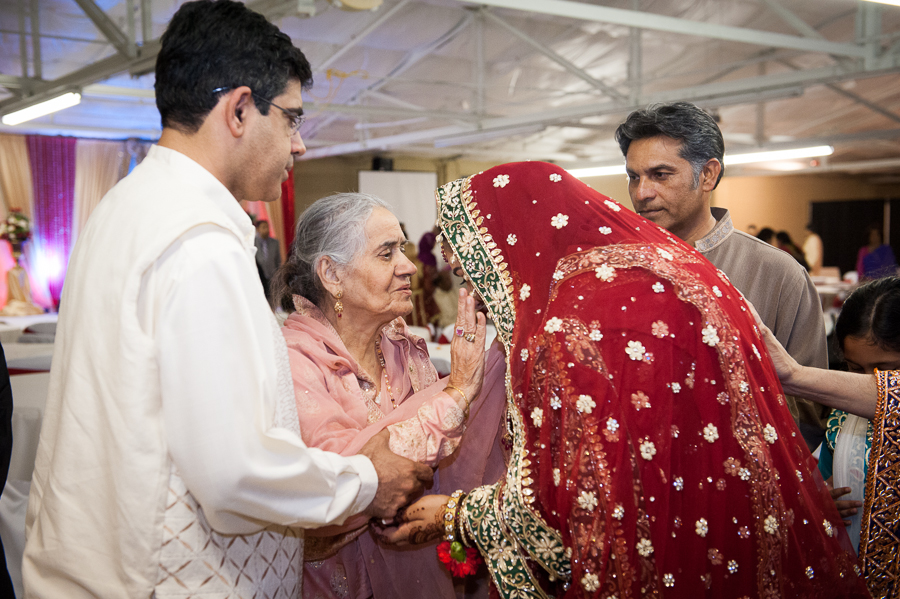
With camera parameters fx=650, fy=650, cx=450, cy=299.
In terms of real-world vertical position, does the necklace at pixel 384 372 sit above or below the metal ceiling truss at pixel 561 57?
below

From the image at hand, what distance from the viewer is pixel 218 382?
1036 millimetres

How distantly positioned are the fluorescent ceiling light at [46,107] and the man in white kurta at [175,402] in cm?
612

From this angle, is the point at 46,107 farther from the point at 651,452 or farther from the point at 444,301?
the point at 651,452

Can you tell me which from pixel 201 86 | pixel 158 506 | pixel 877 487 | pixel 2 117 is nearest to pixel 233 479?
pixel 158 506

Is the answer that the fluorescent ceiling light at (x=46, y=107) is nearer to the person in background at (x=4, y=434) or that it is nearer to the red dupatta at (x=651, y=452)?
the person in background at (x=4, y=434)

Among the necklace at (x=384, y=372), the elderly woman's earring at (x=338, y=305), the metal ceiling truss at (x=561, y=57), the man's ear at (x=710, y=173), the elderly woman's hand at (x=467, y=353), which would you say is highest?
the metal ceiling truss at (x=561, y=57)

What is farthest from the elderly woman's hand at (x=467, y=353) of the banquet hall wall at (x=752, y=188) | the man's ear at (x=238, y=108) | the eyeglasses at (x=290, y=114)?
the banquet hall wall at (x=752, y=188)

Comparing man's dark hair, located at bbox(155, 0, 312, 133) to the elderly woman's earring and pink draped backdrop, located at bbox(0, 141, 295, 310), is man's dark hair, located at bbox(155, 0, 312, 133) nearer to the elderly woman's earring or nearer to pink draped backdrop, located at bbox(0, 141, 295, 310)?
the elderly woman's earring

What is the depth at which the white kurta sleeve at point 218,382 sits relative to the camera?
3.38 ft

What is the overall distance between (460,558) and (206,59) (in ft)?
3.79

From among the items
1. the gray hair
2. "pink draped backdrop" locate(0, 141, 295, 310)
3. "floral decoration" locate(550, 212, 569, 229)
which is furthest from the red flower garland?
"pink draped backdrop" locate(0, 141, 295, 310)

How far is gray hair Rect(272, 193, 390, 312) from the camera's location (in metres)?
1.91

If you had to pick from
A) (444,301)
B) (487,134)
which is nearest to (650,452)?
(444,301)

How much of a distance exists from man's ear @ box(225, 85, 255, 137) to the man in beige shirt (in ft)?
4.20
